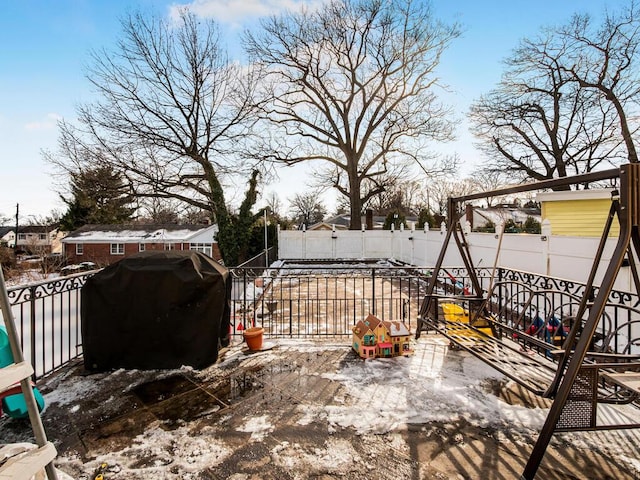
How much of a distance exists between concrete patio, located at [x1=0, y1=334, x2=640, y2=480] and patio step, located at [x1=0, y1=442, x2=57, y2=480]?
95 centimetres

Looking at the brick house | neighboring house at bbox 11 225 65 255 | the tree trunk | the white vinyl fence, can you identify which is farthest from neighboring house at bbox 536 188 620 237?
neighboring house at bbox 11 225 65 255

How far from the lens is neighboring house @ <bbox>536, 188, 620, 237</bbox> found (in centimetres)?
987

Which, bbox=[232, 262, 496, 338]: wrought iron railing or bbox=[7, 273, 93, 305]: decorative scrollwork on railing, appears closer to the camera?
bbox=[7, 273, 93, 305]: decorative scrollwork on railing

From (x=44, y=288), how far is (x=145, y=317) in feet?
3.69

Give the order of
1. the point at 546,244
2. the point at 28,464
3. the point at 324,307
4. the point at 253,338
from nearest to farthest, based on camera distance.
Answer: the point at 28,464
the point at 253,338
the point at 546,244
the point at 324,307

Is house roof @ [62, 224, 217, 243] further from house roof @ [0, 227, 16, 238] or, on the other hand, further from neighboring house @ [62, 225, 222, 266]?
house roof @ [0, 227, 16, 238]

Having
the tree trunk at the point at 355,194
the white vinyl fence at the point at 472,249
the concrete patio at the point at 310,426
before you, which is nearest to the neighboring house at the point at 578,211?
the white vinyl fence at the point at 472,249

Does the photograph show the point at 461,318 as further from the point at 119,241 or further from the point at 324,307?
the point at 119,241

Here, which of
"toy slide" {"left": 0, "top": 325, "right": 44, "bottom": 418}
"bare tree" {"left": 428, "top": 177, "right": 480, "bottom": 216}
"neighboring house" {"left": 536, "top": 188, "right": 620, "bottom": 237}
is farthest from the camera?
"bare tree" {"left": 428, "top": 177, "right": 480, "bottom": 216}

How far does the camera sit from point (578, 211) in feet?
35.4

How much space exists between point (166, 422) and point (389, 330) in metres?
2.65

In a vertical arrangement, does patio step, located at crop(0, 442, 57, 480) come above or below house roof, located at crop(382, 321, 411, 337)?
above

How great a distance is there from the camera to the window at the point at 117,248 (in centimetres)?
2631

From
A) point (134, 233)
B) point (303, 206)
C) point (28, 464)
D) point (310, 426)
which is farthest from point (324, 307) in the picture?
point (303, 206)
